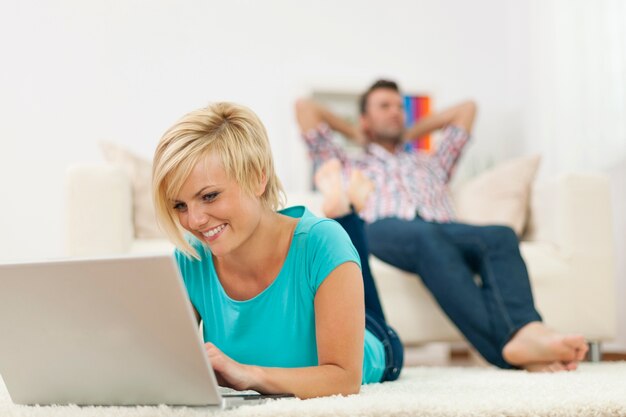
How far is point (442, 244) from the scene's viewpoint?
199 cm

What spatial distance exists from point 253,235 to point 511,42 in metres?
2.75

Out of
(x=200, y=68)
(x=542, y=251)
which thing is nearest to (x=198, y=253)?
(x=542, y=251)

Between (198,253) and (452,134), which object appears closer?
(198,253)

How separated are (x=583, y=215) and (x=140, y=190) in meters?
1.45

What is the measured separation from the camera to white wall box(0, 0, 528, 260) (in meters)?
2.97

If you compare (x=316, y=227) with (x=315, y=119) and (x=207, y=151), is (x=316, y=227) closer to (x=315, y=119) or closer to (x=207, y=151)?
(x=207, y=151)

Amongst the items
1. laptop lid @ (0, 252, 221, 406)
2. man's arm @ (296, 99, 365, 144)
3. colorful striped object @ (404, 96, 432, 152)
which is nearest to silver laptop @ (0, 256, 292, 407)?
laptop lid @ (0, 252, 221, 406)

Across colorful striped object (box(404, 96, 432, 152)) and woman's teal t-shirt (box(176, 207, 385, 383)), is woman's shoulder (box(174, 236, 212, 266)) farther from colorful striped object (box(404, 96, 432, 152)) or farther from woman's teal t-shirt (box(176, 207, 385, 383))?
colorful striped object (box(404, 96, 432, 152))

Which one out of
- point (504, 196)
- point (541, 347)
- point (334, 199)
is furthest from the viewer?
point (504, 196)

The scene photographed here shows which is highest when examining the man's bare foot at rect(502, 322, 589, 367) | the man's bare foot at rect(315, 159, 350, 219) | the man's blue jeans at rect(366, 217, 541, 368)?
the man's bare foot at rect(315, 159, 350, 219)

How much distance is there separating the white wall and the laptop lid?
2115 mm

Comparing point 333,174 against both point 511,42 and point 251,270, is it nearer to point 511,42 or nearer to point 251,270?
point 251,270

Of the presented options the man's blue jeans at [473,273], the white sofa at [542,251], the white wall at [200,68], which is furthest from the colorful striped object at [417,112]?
the man's blue jeans at [473,273]

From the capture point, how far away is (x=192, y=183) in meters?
1.06
